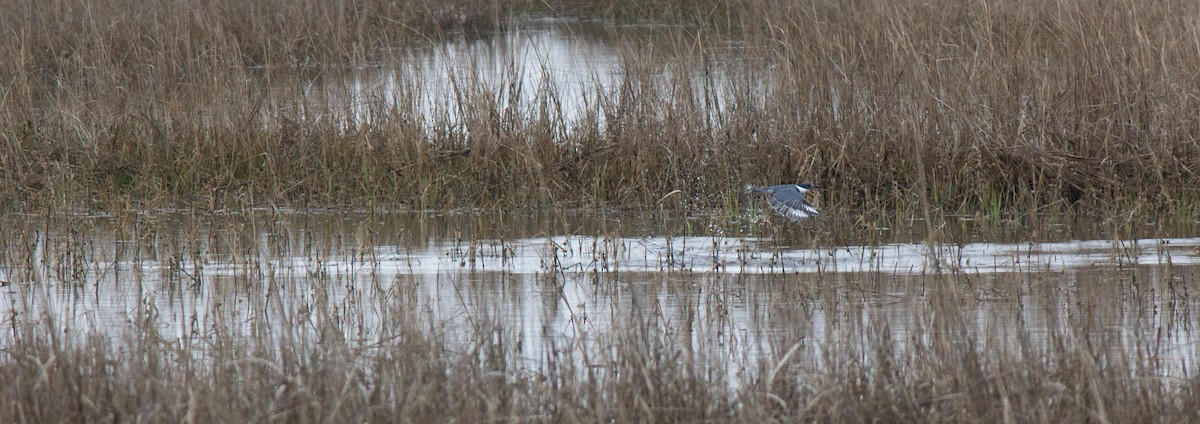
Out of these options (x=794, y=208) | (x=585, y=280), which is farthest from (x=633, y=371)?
(x=794, y=208)

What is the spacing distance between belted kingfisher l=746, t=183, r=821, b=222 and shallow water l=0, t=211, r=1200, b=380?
144 mm

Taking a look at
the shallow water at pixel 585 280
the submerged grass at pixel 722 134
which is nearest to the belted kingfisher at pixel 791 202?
the shallow water at pixel 585 280

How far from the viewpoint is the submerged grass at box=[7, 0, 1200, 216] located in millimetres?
6660

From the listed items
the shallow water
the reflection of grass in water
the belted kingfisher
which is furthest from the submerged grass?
the reflection of grass in water

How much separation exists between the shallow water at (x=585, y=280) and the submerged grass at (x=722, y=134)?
1.13 ft

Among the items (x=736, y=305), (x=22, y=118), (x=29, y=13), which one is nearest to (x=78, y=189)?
(x=22, y=118)

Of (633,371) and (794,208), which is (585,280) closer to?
(794,208)

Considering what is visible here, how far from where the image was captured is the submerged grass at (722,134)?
6.66 m

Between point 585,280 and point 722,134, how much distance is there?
80.2 inches

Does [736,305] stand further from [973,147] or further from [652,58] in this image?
[652,58]

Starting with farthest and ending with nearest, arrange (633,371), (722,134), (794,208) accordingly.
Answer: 1. (722,134)
2. (794,208)
3. (633,371)

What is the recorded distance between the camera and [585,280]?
5254mm

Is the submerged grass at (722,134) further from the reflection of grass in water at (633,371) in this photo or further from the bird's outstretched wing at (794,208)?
the reflection of grass in water at (633,371)

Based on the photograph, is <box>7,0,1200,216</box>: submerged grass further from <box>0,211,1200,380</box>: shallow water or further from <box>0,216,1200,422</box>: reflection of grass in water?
<box>0,216,1200,422</box>: reflection of grass in water
